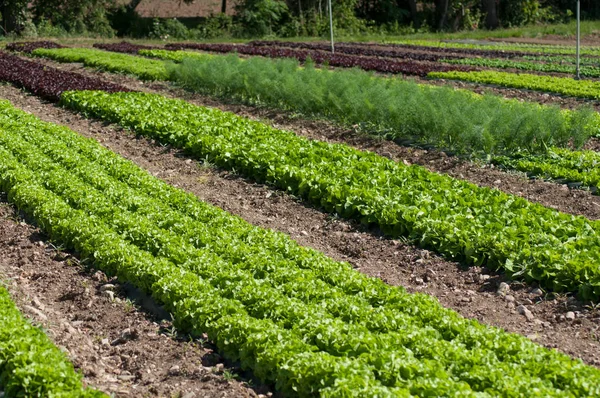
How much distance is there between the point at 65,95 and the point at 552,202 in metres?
10.9

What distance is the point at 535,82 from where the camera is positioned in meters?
20.4

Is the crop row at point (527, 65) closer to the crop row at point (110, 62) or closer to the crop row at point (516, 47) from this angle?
the crop row at point (516, 47)

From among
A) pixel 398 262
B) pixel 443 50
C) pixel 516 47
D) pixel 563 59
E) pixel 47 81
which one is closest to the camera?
pixel 398 262

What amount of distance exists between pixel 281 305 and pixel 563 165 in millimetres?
6325

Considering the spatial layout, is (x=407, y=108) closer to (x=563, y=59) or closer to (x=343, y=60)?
(x=343, y=60)

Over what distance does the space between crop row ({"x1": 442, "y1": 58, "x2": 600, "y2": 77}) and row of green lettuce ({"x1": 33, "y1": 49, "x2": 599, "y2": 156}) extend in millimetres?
9330

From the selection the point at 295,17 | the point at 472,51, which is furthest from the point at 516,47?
the point at 295,17

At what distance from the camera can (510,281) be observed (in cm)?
783

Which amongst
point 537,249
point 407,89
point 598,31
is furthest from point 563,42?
point 537,249

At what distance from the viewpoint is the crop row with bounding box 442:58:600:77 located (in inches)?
936

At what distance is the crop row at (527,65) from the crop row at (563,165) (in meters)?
12.0

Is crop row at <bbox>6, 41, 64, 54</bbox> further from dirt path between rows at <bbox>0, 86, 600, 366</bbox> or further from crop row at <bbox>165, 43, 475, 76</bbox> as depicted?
dirt path between rows at <bbox>0, 86, 600, 366</bbox>

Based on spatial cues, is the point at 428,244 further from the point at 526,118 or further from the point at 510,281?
the point at 526,118

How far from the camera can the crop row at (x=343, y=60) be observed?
79.4 ft
